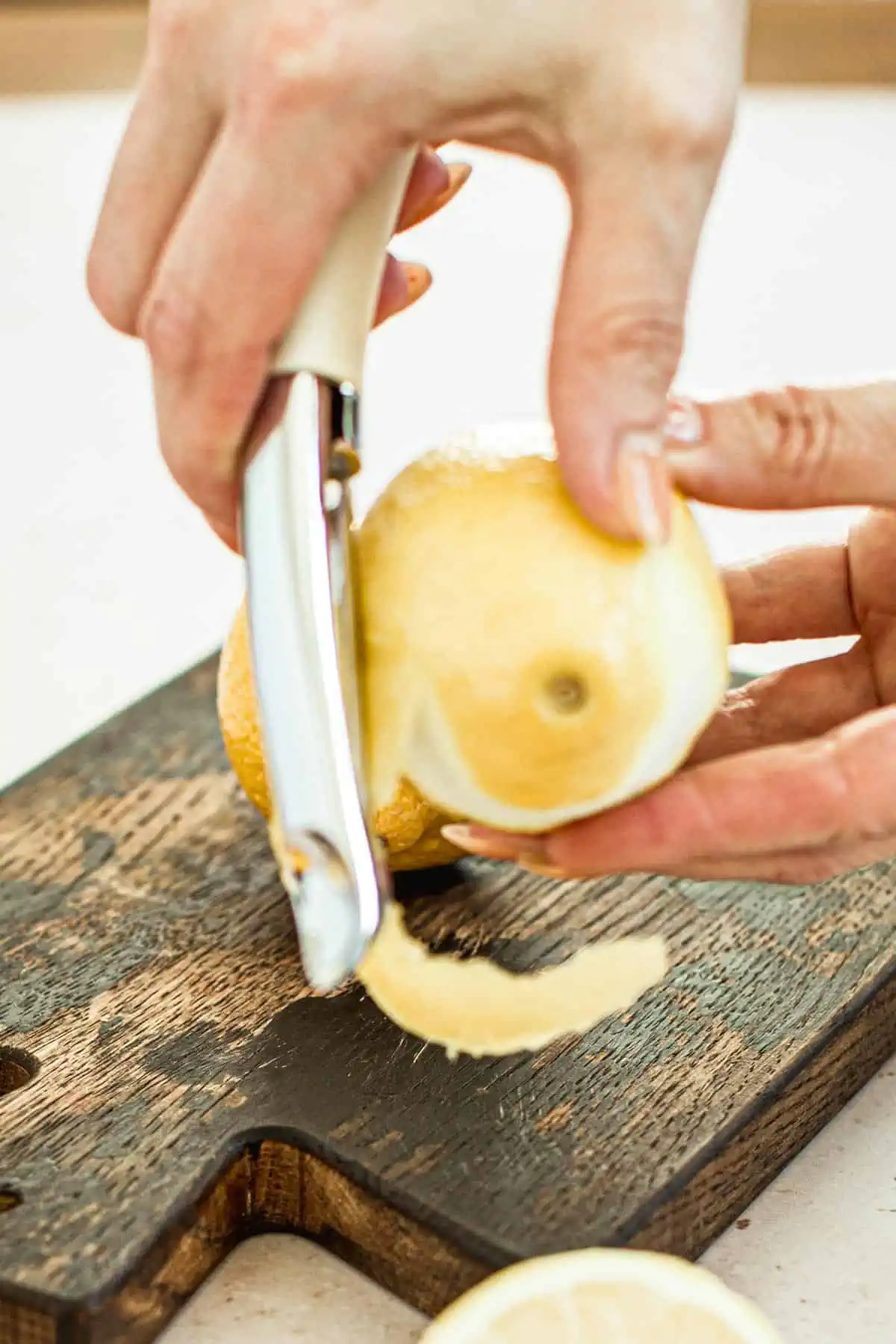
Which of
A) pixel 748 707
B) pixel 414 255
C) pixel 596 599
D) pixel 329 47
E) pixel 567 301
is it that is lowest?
pixel 414 255

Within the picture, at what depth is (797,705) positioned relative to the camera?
1.25m

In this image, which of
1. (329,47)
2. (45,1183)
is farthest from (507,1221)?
(329,47)

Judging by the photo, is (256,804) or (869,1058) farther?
(256,804)

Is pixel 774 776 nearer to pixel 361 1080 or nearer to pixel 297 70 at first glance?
pixel 361 1080

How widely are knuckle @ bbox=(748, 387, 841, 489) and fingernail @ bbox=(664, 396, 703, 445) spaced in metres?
0.04

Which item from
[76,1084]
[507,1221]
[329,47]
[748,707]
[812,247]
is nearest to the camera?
[329,47]

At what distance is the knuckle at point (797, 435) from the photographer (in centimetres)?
102

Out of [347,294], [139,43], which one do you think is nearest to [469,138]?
[347,294]

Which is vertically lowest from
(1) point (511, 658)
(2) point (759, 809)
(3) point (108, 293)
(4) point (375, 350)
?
(4) point (375, 350)

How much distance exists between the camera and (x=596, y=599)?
0.94 metres

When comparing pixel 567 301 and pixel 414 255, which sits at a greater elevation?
pixel 567 301

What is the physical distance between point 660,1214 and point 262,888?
1.47ft

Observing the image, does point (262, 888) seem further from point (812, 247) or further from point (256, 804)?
point (812, 247)

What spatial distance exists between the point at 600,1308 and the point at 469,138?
2.18 feet
